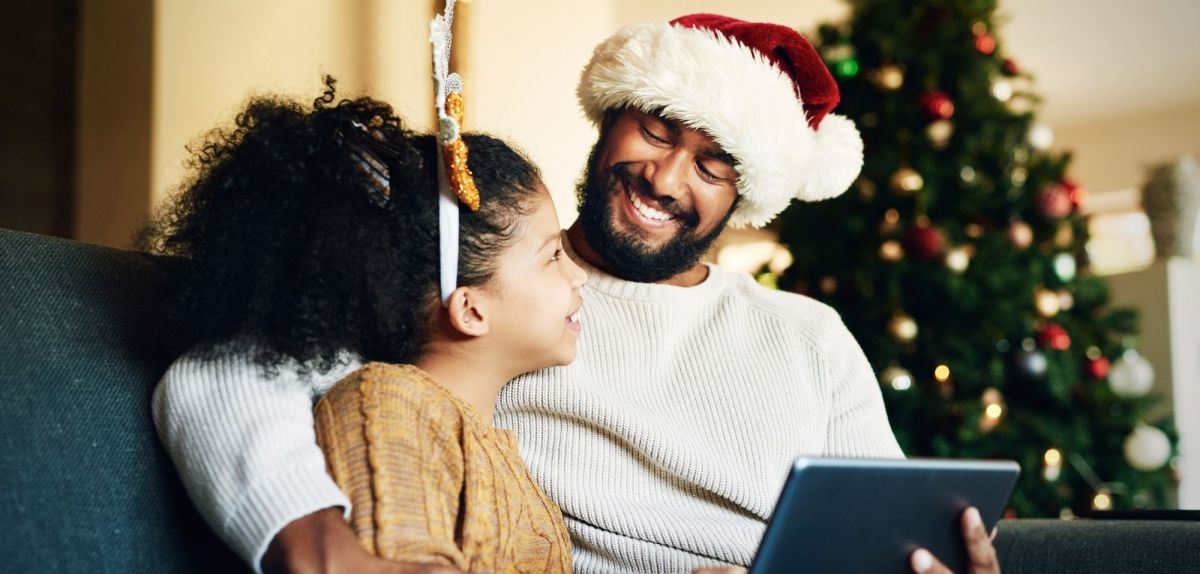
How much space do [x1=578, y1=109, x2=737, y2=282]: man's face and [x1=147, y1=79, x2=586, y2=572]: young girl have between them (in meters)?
0.33

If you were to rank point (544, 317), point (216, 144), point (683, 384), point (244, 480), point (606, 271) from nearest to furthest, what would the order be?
point (244, 480) → point (216, 144) → point (544, 317) → point (683, 384) → point (606, 271)

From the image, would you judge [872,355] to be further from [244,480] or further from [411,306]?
[244,480]

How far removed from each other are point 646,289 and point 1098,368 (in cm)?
204

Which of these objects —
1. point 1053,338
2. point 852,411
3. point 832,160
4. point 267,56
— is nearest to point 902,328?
point 1053,338

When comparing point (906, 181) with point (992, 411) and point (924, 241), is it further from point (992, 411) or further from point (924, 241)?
point (992, 411)

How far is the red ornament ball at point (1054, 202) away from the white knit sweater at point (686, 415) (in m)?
1.64

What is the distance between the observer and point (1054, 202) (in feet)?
9.73

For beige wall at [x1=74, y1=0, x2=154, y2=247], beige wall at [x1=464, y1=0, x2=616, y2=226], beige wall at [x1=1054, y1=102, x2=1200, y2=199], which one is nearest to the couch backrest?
beige wall at [x1=74, y1=0, x2=154, y2=247]

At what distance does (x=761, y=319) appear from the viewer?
1556 mm

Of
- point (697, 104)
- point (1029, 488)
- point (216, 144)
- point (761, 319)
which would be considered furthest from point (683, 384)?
point (1029, 488)

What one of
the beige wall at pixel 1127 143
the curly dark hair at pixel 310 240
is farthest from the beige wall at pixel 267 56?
the beige wall at pixel 1127 143

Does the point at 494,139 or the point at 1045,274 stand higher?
the point at 494,139

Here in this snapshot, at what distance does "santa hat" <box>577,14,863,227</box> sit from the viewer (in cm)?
154

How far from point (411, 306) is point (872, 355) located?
2.00 metres
